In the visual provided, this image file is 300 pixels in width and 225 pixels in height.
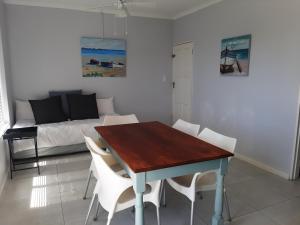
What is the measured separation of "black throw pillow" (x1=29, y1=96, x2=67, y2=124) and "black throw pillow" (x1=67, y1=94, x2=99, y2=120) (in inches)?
7.3

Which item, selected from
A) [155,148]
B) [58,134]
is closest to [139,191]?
[155,148]

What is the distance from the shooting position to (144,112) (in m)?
5.20

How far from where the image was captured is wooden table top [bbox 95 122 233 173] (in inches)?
62.1

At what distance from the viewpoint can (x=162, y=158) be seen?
1.63 m

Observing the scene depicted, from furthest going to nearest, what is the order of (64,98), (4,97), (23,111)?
1. (64,98)
2. (23,111)
3. (4,97)

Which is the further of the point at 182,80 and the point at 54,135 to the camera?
the point at 182,80

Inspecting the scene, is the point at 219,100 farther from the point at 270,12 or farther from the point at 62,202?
the point at 62,202

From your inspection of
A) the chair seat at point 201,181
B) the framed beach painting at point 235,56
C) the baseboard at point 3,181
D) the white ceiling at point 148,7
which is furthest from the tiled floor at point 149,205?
the white ceiling at point 148,7

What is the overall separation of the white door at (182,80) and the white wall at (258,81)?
416 mm

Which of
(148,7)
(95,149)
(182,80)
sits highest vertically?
(148,7)

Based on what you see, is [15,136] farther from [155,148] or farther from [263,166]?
[263,166]

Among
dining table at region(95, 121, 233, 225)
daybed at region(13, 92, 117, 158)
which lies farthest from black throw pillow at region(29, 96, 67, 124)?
dining table at region(95, 121, 233, 225)

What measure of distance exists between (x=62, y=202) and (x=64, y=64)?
9.22 ft

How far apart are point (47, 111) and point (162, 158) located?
2933mm
